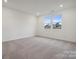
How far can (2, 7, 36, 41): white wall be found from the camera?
4.84 m

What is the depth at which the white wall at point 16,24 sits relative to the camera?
15.9 feet

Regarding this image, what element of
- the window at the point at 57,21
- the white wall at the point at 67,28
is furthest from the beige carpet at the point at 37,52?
the window at the point at 57,21

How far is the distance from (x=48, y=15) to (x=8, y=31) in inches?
166

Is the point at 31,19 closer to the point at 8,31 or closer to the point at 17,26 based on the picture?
the point at 17,26

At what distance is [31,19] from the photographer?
290 inches

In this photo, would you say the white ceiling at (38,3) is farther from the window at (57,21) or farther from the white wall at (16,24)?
the window at (57,21)

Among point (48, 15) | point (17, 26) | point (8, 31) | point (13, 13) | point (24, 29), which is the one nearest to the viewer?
point (8, 31)

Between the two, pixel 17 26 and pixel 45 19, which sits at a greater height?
pixel 45 19

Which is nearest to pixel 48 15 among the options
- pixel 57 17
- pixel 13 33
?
pixel 57 17

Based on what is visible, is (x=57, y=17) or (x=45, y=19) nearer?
(x=57, y=17)

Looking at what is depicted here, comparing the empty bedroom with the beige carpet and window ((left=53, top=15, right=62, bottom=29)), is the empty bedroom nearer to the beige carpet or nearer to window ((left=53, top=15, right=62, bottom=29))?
Answer: window ((left=53, top=15, right=62, bottom=29))

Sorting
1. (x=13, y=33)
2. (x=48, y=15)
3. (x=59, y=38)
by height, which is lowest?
(x=59, y=38)

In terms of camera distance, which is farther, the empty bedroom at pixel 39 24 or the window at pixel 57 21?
the window at pixel 57 21

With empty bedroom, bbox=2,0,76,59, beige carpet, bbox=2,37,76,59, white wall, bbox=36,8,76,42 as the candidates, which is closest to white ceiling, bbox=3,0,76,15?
empty bedroom, bbox=2,0,76,59
